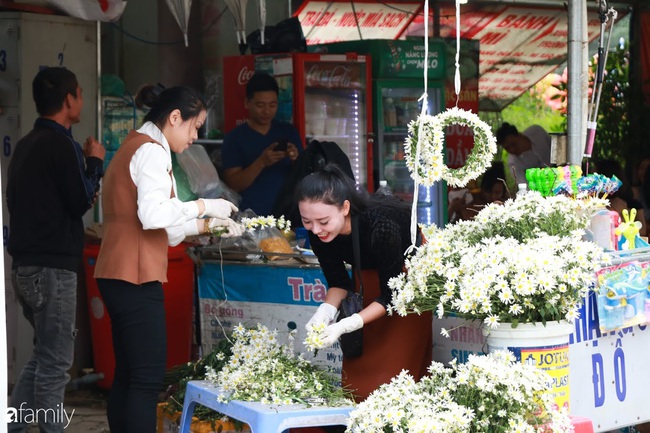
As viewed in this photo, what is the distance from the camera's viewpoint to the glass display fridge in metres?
9.20

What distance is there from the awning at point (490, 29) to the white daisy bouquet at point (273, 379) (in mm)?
6928

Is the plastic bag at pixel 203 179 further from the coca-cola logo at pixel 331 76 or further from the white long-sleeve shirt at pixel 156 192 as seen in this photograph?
the white long-sleeve shirt at pixel 156 192

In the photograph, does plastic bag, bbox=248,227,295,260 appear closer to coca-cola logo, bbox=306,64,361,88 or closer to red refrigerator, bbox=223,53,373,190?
red refrigerator, bbox=223,53,373,190

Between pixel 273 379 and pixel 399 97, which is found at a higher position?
pixel 399 97

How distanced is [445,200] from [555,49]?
404 centimetres

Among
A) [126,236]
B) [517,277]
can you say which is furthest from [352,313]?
[126,236]

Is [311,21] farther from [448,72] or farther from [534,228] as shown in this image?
[534,228]

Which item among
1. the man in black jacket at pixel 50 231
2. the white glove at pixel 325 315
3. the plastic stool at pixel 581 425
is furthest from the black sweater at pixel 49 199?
the plastic stool at pixel 581 425

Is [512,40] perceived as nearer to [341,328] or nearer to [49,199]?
[49,199]

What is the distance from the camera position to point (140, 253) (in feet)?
14.8

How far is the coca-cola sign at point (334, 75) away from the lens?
8.63 meters

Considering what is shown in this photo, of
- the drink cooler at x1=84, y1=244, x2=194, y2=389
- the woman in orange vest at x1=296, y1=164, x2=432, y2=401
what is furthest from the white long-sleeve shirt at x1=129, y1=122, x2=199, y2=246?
the drink cooler at x1=84, y1=244, x2=194, y2=389

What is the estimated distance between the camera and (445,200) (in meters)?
9.75

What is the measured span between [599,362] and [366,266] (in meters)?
1.12
